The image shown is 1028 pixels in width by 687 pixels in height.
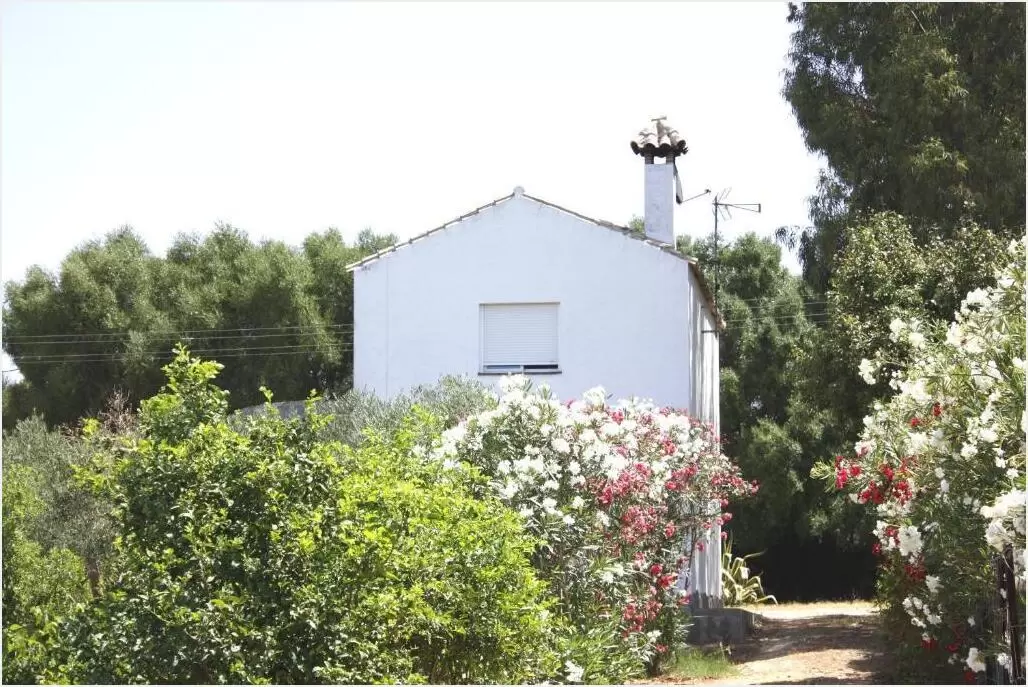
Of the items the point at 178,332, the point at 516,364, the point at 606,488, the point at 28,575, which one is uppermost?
the point at 178,332

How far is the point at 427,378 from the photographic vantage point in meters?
19.6

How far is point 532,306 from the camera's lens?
19.8m

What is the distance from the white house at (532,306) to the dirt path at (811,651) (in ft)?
6.91

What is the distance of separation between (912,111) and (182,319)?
2254 cm

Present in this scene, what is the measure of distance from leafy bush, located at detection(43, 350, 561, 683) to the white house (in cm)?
1144

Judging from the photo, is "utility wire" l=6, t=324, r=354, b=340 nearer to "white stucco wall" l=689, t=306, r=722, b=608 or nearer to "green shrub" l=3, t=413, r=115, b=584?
"white stucco wall" l=689, t=306, r=722, b=608

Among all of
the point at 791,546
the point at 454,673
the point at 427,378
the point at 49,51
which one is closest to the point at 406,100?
the point at 427,378

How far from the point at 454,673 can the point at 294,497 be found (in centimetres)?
205

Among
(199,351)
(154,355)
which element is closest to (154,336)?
(154,355)

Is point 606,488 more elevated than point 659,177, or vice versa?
point 659,177

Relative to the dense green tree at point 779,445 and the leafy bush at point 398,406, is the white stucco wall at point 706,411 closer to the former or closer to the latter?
the dense green tree at point 779,445

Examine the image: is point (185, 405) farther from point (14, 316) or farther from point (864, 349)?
point (14, 316)

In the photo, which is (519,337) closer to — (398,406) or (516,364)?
(516,364)

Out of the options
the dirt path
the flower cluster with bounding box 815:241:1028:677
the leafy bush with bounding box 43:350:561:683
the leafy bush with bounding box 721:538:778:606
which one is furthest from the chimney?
the leafy bush with bounding box 43:350:561:683
